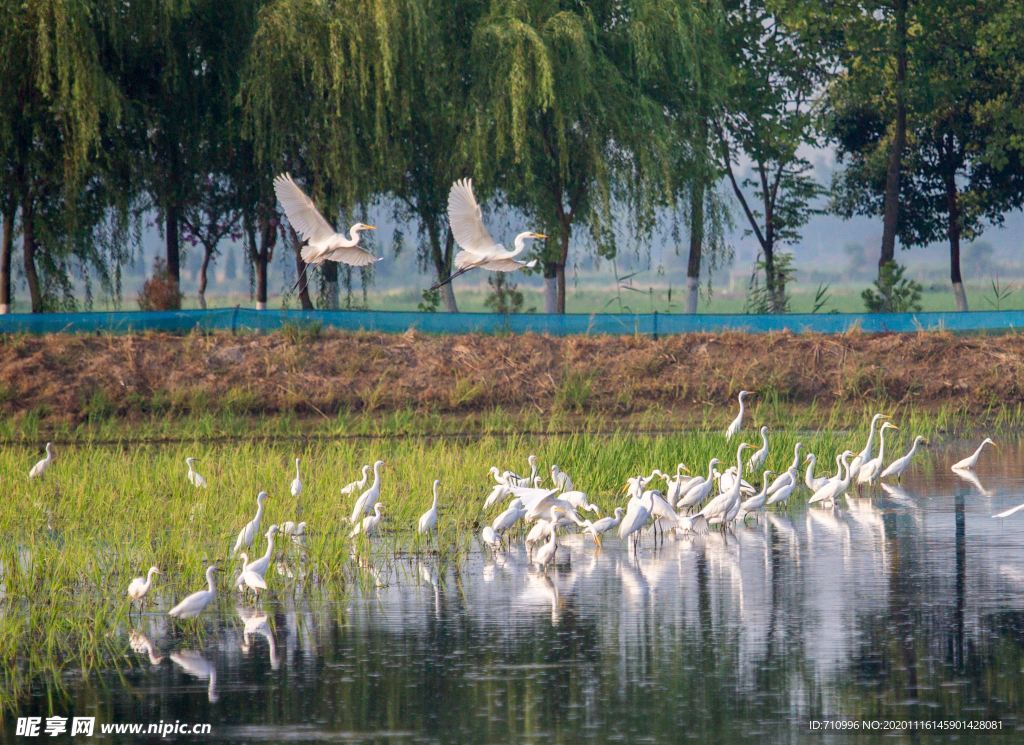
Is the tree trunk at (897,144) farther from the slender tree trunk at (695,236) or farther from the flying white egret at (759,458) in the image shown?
the flying white egret at (759,458)

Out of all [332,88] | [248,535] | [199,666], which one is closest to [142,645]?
[199,666]

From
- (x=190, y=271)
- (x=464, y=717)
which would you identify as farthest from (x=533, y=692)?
(x=190, y=271)

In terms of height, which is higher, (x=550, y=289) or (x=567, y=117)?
(x=567, y=117)

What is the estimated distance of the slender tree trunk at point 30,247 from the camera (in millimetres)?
33500

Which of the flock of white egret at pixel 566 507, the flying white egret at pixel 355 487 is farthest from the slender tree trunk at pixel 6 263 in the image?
the flying white egret at pixel 355 487

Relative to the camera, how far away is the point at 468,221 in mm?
23844

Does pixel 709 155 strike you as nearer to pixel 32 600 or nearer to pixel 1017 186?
pixel 1017 186

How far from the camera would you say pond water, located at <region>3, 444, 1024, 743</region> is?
9.20 m

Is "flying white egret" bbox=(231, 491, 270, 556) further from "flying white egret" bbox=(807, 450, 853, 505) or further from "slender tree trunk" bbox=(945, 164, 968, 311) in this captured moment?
"slender tree trunk" bbox=(945, 164, 968, 311)

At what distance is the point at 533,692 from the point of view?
9.78 metres

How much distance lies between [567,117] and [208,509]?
838 inches

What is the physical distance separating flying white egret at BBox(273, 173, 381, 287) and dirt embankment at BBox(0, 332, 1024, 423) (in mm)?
3053

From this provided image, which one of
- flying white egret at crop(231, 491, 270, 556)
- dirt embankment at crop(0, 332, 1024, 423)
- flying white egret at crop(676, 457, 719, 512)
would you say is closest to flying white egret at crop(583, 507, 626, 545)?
flying white egret at crop(676, 457, 719, 512)

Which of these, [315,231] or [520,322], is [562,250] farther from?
[315,231]
